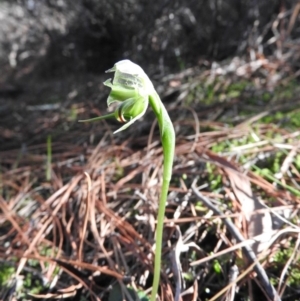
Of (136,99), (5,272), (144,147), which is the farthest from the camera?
(144,147)

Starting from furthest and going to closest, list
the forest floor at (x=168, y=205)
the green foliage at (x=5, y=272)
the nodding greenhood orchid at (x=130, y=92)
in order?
1. the green foliage at (x=5, y=272)
2. the forest floor at (x=168, y=205)
3. the nodding greenhood orchid at (x=130, y=92)

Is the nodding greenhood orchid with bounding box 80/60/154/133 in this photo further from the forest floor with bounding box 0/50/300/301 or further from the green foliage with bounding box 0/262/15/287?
the green foliage with bounding box 0/262/15/287

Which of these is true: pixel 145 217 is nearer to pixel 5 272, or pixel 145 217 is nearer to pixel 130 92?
pixel 5 272

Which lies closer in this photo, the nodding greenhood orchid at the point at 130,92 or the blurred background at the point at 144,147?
the nodding greenhood orchid at the point at 130,92

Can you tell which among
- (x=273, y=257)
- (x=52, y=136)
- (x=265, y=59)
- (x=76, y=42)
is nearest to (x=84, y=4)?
(x=76, y=42)

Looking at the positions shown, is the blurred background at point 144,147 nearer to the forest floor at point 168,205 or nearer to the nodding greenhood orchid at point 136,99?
the forest floor at point 168,205

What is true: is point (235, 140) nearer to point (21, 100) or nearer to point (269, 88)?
point (269, 88)

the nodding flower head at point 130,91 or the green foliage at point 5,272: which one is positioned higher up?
the nodding flower head at point 130,91

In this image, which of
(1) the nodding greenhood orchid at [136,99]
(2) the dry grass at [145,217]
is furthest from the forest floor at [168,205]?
(1) the nodding greenhood orchid at [136,99]

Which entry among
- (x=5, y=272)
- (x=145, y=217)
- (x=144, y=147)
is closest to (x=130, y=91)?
(x=145, y=217)
